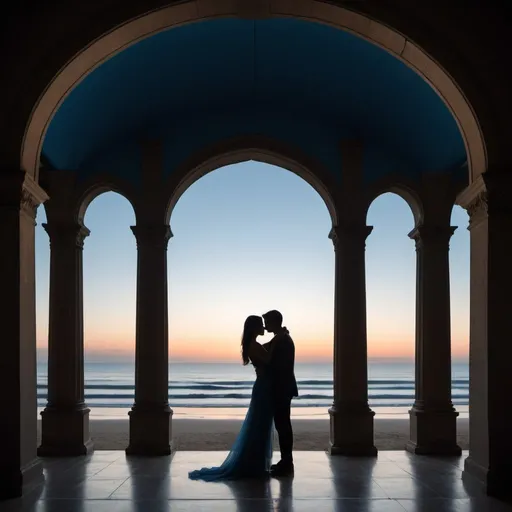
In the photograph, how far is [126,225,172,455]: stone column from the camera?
1218 centimetres

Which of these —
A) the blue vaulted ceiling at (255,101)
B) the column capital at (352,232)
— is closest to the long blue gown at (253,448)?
the column capital at (352,232)

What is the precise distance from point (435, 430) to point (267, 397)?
414 centimetres

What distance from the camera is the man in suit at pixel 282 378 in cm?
973

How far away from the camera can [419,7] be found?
8305mm

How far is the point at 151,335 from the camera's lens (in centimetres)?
1240

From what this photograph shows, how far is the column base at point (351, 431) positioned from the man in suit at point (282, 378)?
2.44m

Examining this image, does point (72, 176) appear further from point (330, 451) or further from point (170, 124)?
point (330, 451)

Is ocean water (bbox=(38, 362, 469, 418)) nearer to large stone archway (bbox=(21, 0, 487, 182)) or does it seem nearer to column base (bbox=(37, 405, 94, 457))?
column base (bbox=(37, 405, 94, 457))

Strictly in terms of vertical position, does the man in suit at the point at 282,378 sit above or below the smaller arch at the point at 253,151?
below

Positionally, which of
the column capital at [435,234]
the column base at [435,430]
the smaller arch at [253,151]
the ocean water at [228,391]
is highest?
the smaller arch at [253,151]

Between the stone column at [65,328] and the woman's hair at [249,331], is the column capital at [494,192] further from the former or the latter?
the stone column at [65,328]

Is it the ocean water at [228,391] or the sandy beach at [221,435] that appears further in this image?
the ocean water at [228,391]

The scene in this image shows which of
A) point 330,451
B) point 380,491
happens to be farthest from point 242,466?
point 330,451

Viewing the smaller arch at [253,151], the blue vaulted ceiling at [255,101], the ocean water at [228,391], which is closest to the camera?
the blue vaulted ceiling at [255,101]
